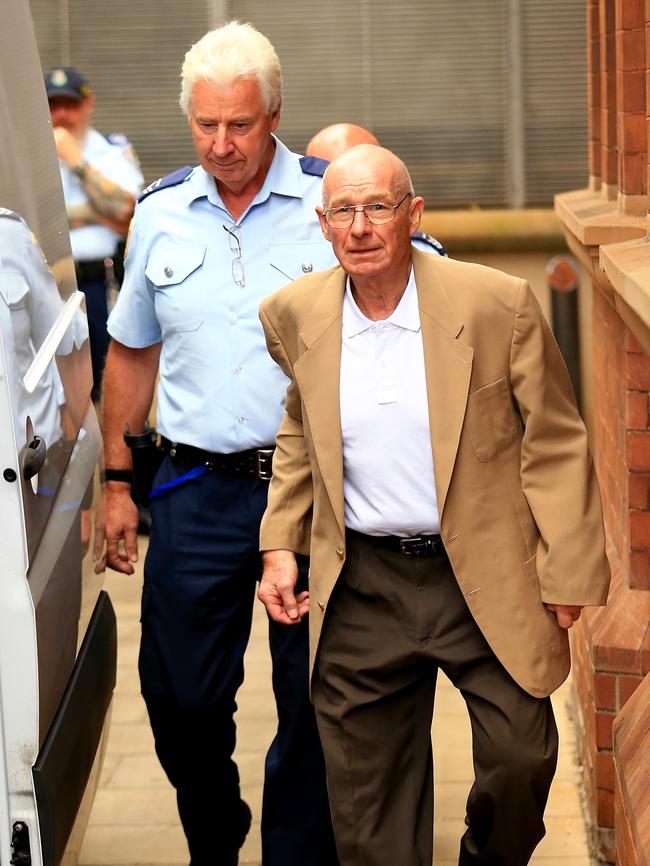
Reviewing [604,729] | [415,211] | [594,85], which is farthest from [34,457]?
[594,85]

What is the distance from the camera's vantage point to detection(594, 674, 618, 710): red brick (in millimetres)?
4367

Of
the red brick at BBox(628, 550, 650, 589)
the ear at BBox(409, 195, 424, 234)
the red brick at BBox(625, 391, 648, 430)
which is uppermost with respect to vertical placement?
the ear at BBox(409, 195, 424, 234)

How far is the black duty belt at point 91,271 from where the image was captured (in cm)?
785

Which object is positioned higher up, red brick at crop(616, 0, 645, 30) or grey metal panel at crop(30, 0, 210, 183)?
red brick at crop(616, 0, 645, 30)

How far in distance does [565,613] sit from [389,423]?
541mm

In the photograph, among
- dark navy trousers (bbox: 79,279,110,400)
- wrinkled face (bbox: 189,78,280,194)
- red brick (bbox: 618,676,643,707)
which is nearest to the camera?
wrinkled face (bbox: 189,78,280,194)

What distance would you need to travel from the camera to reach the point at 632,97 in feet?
14.2

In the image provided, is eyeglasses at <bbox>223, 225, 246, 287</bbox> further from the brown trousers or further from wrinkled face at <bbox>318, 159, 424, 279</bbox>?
the brown trousers

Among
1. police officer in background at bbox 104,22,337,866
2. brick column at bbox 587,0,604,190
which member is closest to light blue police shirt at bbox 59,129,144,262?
brick column at bbox 587,0,604,190

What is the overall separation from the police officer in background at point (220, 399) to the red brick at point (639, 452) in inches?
37.8

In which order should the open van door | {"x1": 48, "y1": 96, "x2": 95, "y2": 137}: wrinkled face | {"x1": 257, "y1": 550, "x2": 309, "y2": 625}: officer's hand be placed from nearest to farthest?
the open van door, {"x1": 257, "y1": 550, "x2": 309, "y2": 625}: officer's hand, {"x1": 48, "y1": 96, "x2": 95, "y2": 137}: wrinkled face

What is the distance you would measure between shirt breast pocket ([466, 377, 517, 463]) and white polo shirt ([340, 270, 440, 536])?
95 millimetres

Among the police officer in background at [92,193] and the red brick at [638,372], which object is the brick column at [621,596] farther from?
the police officer in background at [92,193]

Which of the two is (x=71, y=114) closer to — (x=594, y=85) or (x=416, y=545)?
(x=594, y=85)
